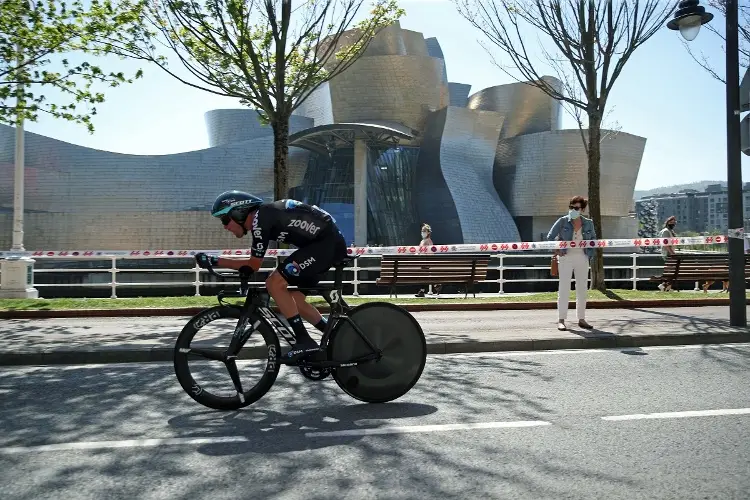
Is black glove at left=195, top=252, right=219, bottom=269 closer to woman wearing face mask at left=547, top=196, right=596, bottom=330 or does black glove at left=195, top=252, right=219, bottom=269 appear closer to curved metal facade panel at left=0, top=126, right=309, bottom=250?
woman wearing face mask at left=547, top=196, right=596, bottom=330

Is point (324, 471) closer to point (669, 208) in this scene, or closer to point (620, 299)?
point (620, 299)

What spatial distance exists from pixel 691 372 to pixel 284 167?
1203cm

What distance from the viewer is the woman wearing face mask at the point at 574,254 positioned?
949cm

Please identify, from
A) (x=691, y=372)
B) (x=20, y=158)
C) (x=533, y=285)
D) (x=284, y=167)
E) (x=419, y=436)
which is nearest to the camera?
(x=419, y=436)

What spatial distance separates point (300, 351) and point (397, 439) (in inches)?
45.9

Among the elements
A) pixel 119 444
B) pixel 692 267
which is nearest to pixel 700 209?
pixel 692 267

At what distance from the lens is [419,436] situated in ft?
14.0

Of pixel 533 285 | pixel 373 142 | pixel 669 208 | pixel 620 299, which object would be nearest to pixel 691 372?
pixel 620 299

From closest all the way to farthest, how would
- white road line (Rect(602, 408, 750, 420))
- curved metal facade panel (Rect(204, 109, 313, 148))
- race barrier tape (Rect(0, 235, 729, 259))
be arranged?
white road line (Rect(602, 408, 750, 420))
race barrier tape (Rect(0, 235, 729, 259))
curved metal facade panel (Rect(204, 109, 313, 148))

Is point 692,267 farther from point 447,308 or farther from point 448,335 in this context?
point 448,335

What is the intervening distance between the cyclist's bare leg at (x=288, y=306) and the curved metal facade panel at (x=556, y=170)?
6514cm

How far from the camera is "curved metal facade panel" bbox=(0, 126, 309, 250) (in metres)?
56.5

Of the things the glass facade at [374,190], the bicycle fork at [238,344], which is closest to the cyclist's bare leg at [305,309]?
the bicycle fork at [238,344]

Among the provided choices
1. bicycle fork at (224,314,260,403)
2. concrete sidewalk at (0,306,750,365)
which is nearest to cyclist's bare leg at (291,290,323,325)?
bicycle fork at (224,314,260,403)
